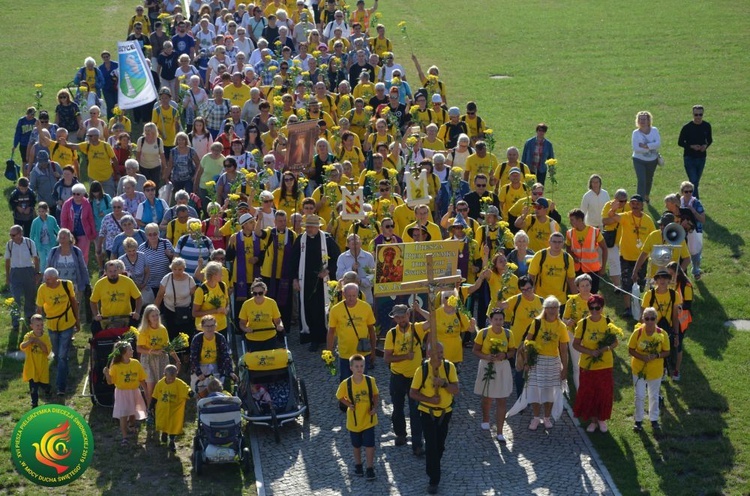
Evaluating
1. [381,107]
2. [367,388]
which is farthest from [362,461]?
[381,107]

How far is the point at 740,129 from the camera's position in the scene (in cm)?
2981

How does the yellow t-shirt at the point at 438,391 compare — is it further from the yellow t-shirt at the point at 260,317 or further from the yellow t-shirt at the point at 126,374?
the yellow t-shirt at the point at 126,374

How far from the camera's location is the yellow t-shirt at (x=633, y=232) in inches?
778

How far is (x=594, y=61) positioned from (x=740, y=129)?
805cm

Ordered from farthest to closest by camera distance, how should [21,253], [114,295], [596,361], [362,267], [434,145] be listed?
[434,145] < [21,253] < [362,267] < [114,295] < [596,361]

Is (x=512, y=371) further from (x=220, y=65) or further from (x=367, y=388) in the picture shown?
(x=220, y=65)

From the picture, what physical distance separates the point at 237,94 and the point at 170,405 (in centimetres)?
1088

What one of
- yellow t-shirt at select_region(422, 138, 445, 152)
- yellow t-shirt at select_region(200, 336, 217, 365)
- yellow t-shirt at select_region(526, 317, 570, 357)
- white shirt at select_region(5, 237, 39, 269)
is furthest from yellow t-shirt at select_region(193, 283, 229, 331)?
yellow t-shirt at select_region(422, 138, 445, 152)

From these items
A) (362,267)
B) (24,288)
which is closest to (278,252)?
(362,267)

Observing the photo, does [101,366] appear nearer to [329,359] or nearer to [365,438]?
[329,359]

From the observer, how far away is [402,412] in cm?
1593

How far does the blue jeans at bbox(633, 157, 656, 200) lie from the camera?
948 inches

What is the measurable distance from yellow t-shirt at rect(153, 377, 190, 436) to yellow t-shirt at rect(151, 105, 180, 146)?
916 centimetres

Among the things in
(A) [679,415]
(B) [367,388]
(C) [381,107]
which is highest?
(C) [381,107]
